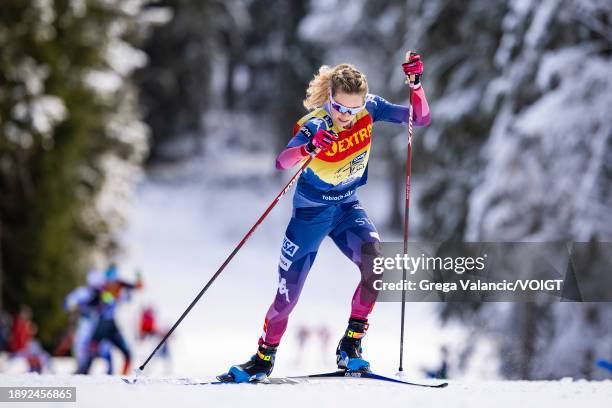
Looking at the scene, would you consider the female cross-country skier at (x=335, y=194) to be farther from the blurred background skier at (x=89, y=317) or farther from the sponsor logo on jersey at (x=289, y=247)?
the blurred background skier at (x=89, y=317)

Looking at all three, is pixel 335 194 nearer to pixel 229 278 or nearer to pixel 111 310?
pixel 111 310

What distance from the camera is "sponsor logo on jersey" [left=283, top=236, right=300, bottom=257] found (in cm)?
566

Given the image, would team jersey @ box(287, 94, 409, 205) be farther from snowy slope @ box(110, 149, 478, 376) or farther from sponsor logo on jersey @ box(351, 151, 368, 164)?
snowy slope @ box(110, 149, 478, 376)

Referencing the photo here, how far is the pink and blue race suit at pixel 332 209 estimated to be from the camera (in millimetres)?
5578

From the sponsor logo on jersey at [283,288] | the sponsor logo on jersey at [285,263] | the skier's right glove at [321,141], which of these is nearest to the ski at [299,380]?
the sponsor logo on jersey at [283,288]

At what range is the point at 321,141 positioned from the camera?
207 inches

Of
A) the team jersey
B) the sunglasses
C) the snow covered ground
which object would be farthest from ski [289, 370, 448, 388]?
the sunglasses

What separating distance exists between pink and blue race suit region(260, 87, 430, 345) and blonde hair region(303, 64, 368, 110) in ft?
0.43

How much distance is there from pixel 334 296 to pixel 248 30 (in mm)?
16937

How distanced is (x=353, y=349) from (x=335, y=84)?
1.75m

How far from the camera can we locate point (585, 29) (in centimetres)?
1220

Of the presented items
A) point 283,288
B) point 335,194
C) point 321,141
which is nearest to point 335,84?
point 321,141

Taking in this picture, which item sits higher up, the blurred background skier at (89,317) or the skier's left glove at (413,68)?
the skier's left glove at (413,68)

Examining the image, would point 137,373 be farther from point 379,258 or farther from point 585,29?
point 585,29
